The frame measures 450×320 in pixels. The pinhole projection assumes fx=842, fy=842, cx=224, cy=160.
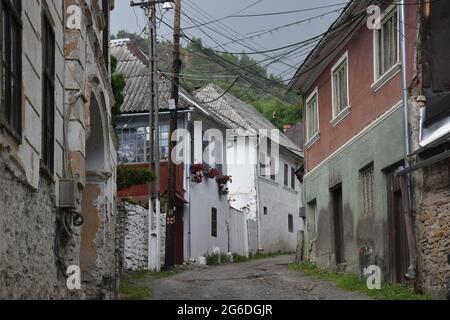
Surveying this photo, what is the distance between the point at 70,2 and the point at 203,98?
27.7 meters

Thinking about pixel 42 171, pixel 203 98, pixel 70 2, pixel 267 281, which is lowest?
pixel 267 281

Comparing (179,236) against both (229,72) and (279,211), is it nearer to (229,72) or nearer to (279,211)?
(229,72)

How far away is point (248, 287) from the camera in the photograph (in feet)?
55.3

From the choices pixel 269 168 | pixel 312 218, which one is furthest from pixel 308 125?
pixel 269 168

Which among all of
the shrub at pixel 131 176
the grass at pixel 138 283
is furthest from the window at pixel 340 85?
the grass at pixel 138 283

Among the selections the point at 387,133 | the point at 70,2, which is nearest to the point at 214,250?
the point at 387,133

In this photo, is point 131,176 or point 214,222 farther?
point 214,222

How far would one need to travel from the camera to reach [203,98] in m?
38.8

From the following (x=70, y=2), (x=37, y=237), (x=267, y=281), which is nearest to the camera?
(x=37, y=237)

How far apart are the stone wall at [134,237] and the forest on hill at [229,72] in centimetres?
414

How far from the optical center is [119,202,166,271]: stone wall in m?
23.6

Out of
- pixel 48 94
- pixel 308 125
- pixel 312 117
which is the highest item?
pixel 312 117

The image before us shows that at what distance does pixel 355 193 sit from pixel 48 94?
31.0ft

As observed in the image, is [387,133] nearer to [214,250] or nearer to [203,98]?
[214,250]
